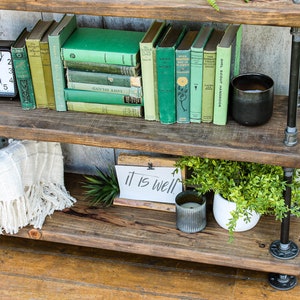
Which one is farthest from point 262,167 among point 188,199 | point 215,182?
point 188,199

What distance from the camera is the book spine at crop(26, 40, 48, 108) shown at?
1.85 meters

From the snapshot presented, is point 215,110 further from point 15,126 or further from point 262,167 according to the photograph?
point 15,126

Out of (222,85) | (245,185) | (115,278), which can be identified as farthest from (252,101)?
(115,278)

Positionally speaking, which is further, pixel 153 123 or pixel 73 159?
pixel 73 159

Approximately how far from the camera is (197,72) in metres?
1.77

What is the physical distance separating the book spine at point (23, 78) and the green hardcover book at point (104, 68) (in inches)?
5.0

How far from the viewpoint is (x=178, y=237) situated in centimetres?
206

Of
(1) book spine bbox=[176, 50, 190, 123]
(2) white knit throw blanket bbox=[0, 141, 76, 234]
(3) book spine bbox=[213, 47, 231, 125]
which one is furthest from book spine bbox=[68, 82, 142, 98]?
(2) white knit throw blanket bbox=[0, 141, 76, 234]

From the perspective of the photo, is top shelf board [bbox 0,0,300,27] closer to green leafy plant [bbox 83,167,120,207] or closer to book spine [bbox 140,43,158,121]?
book spine [bbox 140,43,158,121]

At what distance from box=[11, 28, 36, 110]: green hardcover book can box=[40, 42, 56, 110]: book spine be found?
50 millimetres

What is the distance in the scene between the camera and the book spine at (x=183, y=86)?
1744 millimetres

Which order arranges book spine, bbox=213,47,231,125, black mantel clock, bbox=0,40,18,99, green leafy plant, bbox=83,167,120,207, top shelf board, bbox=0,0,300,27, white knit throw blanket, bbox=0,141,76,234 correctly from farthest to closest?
green leafy plant, bbox=83,167,120,207, white knit throw blanket, bbox=0,141,76,234, black mantel clock, bbox=0,40,18,99, book spine, bbox=213,47,231,125, top shelf board, bbox=0,0,300,27

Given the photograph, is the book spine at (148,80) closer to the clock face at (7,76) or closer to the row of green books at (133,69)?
the row of green books at (133,69)

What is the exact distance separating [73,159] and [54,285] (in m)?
0.48
